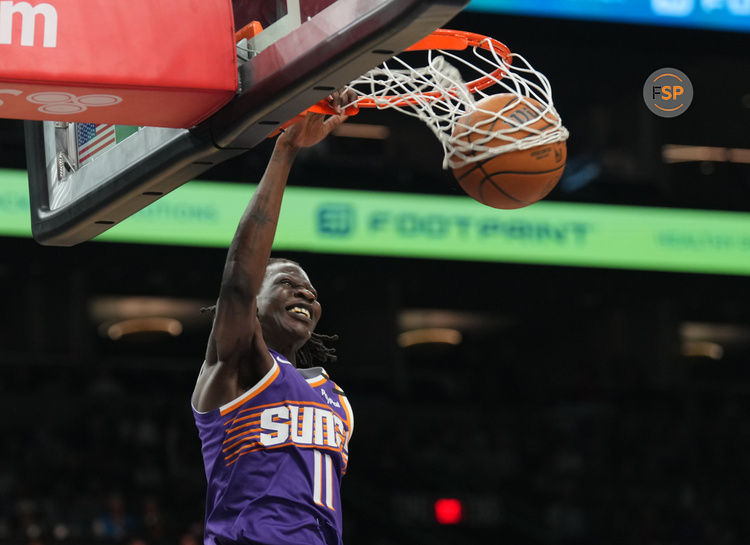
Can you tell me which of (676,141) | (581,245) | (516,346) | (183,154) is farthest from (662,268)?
(183,154)

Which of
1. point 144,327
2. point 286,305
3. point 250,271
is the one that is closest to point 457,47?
point 250,271

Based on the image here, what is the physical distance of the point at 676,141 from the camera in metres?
19.0

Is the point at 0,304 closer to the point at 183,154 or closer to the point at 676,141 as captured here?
the point at 676,141

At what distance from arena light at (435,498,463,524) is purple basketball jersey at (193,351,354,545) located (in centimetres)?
1054

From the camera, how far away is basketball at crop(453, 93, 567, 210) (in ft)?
12.8

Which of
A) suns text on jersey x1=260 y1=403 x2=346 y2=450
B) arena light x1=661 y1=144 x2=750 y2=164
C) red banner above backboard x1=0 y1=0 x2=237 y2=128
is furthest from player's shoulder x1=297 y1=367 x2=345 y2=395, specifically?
arena light x1=661 y1=144 x2=750 y2=164

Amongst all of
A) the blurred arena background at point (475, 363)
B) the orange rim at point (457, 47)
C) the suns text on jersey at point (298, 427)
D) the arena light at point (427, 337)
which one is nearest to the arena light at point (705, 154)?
the blurred arena background at point (475, 363)

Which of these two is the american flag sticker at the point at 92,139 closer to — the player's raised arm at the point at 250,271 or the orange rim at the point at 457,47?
the player's raised arm at the point at 250,271

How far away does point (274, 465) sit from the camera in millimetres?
4012

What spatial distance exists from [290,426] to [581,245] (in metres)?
10.6

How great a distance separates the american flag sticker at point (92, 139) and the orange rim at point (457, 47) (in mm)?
779

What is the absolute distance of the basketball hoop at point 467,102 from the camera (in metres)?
3.91

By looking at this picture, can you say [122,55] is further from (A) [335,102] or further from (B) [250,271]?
(B) [250,271]

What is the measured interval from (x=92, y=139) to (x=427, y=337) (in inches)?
714
